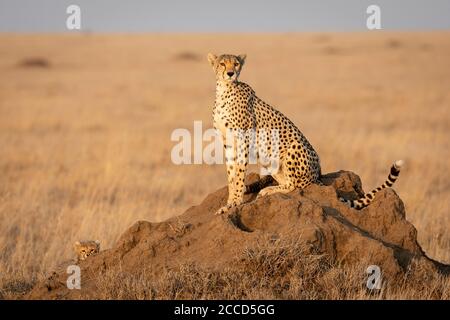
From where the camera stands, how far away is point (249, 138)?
663cm

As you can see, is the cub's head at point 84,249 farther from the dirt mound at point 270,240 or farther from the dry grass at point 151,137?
the dirt mound at point 270,240

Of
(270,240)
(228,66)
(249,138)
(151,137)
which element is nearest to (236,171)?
(249,138)

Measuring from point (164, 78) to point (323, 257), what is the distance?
961 inches

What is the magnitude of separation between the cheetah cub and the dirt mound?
16.9 inches

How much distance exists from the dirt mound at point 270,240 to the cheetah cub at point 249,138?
0.43 meters

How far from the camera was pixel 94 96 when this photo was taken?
2341cm

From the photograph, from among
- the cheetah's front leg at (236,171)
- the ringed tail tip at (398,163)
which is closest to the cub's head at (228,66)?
the cheetah's front leg at (236,171)

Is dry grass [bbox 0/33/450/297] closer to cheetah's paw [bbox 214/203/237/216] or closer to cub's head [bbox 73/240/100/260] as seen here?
cub's head [bbox 73/240/100/260]

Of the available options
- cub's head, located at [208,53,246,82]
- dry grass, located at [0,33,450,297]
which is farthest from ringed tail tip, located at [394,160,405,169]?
cub's head, located at [208,53,246,82]

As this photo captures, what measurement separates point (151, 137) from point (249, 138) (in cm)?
993

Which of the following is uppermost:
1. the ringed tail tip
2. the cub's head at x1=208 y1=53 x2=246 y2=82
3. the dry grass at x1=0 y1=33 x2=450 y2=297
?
the cub's head at x1=208 y1=53 x2=246 y2=82

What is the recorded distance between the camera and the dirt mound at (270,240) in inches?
217

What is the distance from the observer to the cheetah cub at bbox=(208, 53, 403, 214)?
6.53 metres

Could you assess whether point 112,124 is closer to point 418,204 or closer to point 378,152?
point 378,152
